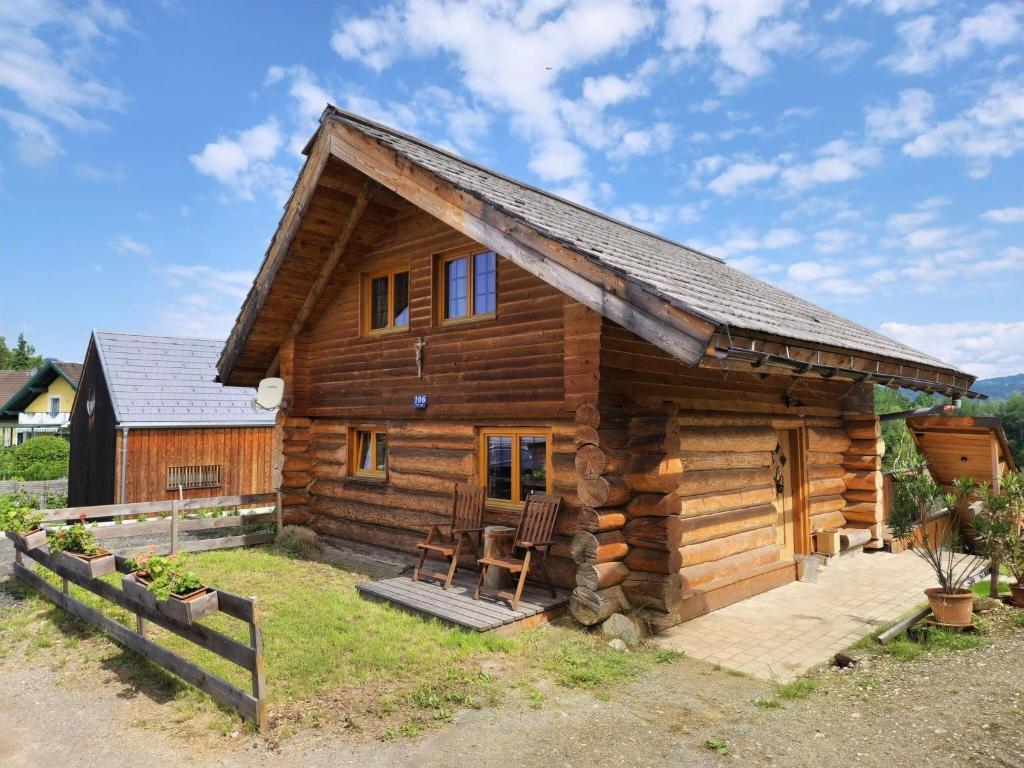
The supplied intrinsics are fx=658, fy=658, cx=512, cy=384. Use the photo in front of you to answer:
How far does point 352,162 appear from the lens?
29.0ft

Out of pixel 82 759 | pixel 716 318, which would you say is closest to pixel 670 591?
pixel 716 318

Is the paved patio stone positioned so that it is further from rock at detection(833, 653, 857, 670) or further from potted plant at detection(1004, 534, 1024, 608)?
potted plant at detection(1004, 534, 1024, 608)

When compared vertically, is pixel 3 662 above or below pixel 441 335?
below

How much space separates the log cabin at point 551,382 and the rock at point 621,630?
15 cm

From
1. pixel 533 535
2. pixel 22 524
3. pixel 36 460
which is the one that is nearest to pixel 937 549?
pixel 533 535

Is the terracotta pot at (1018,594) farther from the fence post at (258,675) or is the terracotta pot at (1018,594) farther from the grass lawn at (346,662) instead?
the fence post at (258,675)

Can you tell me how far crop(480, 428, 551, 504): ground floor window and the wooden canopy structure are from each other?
6586mm

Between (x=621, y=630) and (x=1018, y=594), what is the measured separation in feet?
14.4

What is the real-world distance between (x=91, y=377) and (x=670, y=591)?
18315 millimetres

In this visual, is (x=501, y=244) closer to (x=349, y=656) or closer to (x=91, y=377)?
(x=349, y=656)

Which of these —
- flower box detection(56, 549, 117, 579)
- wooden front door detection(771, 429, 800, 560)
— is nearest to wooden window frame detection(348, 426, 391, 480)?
flower box detection(56, 549, 117, 579)

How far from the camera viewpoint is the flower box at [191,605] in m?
5.01

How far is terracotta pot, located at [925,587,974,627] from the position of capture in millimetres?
6242

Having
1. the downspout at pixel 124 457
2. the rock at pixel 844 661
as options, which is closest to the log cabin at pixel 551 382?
the rock at pixel 844 661
